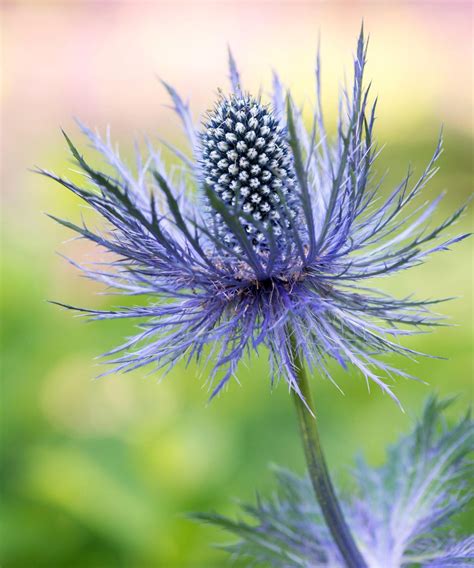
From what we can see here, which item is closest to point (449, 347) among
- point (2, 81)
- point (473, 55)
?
point (473, 55)

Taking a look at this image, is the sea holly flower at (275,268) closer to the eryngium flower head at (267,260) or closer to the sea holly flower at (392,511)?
→ the eryngium flower head at (267,260)

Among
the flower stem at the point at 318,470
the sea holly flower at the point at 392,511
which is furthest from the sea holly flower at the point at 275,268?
the sea holly flower at the point at 392,511

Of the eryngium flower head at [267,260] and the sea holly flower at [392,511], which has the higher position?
the eryngium flower head at [267,260]

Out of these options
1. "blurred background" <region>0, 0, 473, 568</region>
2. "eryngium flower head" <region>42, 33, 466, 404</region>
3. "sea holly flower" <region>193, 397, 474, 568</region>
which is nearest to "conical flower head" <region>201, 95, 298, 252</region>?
"eryngium flower head" <region>42, 33, 466, 404</region>

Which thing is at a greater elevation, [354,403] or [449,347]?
[449,347]

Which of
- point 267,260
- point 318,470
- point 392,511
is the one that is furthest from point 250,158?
point 392,511

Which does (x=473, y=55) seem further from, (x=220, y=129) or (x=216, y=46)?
(x=220, y=129)

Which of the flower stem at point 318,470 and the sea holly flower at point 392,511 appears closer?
the flower stem at point 318,470

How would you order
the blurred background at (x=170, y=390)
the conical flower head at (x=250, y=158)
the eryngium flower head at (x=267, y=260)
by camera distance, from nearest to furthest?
the eryngium flower head at (x=267, y=260), the conical flower head at (x=250, y=158), the blurred background at (x=170, y=390)
